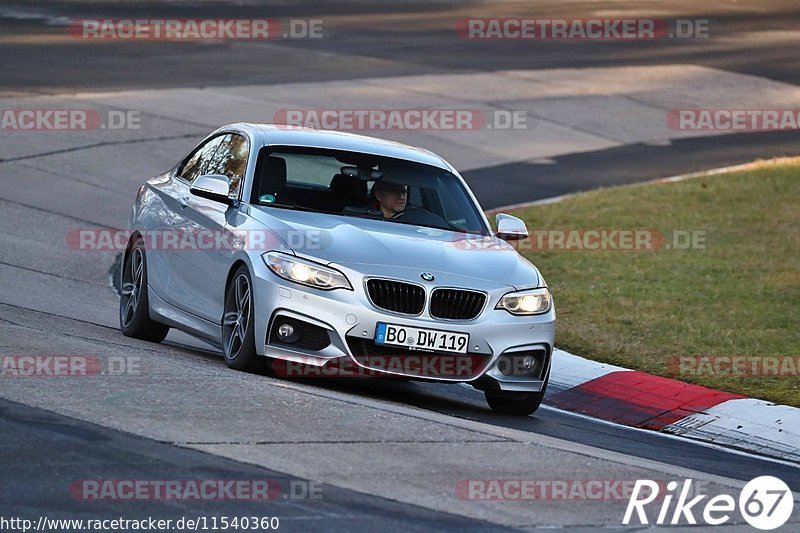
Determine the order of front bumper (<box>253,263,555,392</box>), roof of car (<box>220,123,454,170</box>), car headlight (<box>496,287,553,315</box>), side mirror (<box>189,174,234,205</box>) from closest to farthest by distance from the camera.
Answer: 1. front bumper (<box>253,263,555,392</box>)
2. car headlight (<box>496,287,553,315</box>)
3. side mirror (<box>189,174,234,205</box>)
4. roof of car (<box>220,123,454,170</box>)

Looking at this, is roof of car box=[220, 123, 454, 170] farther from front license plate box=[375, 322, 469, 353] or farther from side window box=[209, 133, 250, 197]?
front license plate box=[375, 322, 469, 353]

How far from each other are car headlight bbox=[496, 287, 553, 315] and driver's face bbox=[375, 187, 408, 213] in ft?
4.11

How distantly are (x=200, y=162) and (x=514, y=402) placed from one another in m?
3.03

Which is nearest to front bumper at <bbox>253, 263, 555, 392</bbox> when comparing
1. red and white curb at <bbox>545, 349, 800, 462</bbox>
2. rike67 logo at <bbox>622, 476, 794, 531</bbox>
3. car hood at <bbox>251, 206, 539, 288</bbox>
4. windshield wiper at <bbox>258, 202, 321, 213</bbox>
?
car hood at <bbox>251, 206, 539, 288</bbox>

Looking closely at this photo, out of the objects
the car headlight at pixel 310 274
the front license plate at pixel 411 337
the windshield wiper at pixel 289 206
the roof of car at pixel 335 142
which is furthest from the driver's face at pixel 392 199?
the front license plate at pixel 411 337

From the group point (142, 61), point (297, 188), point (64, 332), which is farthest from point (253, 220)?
point (142, 61)

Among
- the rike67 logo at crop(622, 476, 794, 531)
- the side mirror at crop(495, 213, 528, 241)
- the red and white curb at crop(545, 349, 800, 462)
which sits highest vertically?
the side mirror at crop(495, 213, 528, 241)

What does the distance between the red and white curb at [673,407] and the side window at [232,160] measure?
275 centimetres

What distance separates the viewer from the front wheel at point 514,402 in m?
9.87

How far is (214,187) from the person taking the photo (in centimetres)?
1005

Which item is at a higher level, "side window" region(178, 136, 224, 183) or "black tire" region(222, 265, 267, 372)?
"side window" region(178, 136, 224, 183)

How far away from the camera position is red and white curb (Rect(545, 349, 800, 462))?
10.3 m

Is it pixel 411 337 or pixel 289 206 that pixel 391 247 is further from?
pixel 289 206

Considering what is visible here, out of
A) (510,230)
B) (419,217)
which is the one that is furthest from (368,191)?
(510,230)
